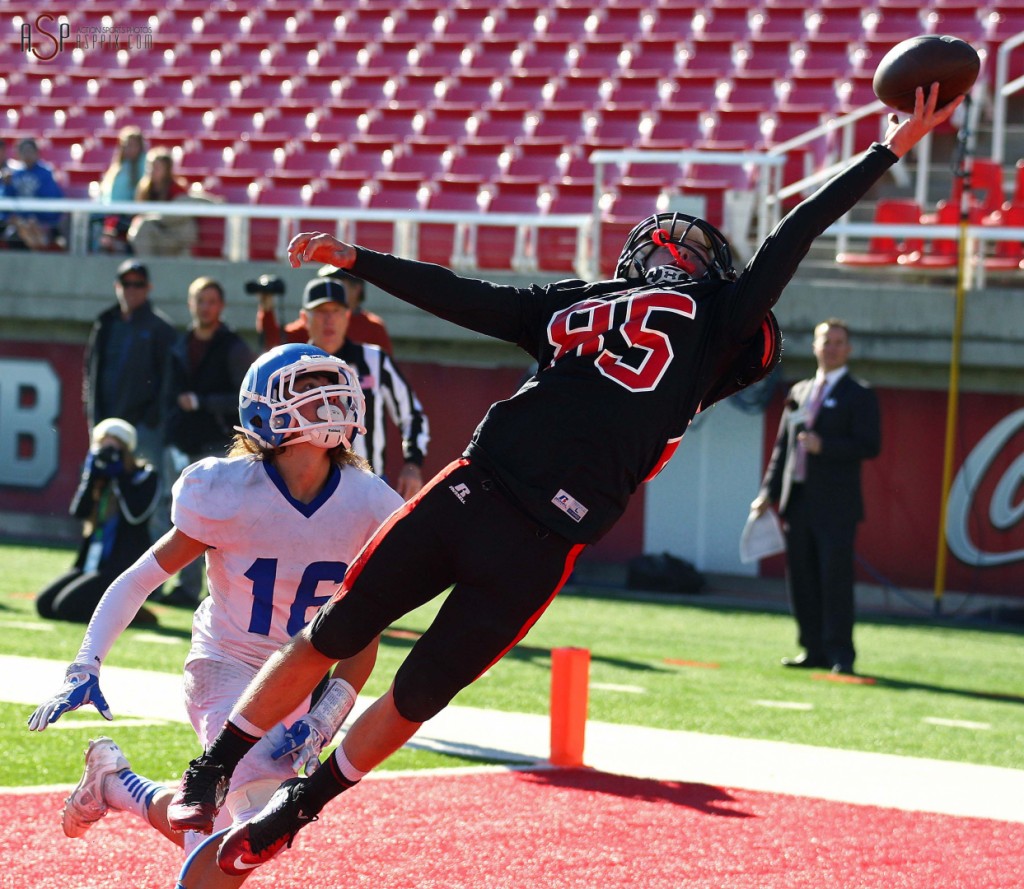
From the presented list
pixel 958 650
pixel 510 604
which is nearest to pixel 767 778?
pixel 510 604

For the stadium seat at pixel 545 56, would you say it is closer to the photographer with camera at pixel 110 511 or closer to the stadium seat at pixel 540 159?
the stadium seat at pixel 540 159

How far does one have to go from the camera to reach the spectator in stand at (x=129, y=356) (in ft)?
38.1

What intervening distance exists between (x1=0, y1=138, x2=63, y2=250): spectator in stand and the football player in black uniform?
41.4 feet

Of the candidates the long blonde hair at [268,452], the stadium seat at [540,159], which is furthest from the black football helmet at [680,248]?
the stadium seat at [540,159]

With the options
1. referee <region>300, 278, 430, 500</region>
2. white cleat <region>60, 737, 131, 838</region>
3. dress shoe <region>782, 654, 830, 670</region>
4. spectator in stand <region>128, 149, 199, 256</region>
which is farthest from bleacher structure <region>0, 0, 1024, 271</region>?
white cleat <region>60, 737, 131, 838</region>

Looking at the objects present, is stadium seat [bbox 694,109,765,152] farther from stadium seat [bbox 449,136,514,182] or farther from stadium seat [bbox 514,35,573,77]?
stadium seat [bbox 514,35,573,77]

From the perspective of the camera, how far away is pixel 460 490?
4.16 m

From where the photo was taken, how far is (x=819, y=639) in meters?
9.98

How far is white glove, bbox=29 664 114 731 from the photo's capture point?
4.17 m

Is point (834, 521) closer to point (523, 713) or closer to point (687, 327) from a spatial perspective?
point (523, 713)

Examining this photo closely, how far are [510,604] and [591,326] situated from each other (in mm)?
700

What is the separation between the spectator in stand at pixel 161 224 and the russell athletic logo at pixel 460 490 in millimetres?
11941

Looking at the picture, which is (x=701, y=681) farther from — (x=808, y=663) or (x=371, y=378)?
(x=371, y=378)

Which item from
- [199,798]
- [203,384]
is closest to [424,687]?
[199,798]
